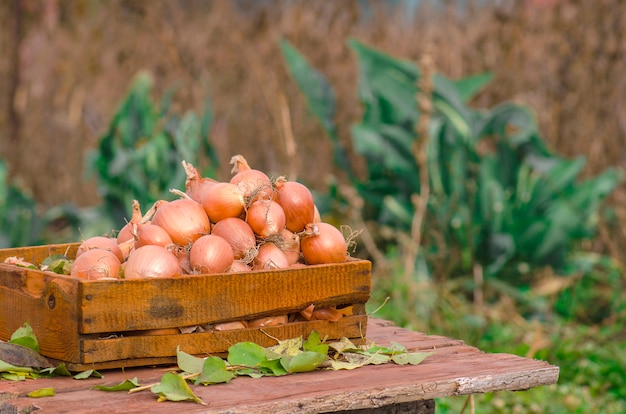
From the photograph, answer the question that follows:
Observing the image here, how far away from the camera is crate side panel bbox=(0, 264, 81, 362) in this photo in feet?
5.72

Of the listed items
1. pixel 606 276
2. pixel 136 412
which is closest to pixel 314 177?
pixel 606 276

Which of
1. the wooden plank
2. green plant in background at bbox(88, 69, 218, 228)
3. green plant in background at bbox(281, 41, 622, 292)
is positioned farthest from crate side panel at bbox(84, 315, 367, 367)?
green plant in background at bbox(88, 69, 218, 228)

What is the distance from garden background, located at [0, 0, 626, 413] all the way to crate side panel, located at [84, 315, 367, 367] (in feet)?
5.08

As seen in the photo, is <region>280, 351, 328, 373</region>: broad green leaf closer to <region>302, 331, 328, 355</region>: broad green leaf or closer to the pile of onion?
<region>302, 331, 328, 355</region>: broad green leaf

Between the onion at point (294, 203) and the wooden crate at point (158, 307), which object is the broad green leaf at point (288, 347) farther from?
the onion at point (294, 203)

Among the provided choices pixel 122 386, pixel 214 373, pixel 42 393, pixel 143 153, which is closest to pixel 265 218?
pixel 214 373

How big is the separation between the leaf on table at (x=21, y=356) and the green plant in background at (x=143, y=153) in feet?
9.96

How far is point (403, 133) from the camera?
16.6 ft

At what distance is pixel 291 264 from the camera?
2035 mm

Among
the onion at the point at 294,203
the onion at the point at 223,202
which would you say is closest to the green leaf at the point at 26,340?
the onion at the point at 223,202

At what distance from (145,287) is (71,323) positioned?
15cm

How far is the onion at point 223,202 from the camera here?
6.50 ft

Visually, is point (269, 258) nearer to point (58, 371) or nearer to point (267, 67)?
point (58, 371)

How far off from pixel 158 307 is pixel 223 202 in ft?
1.00
